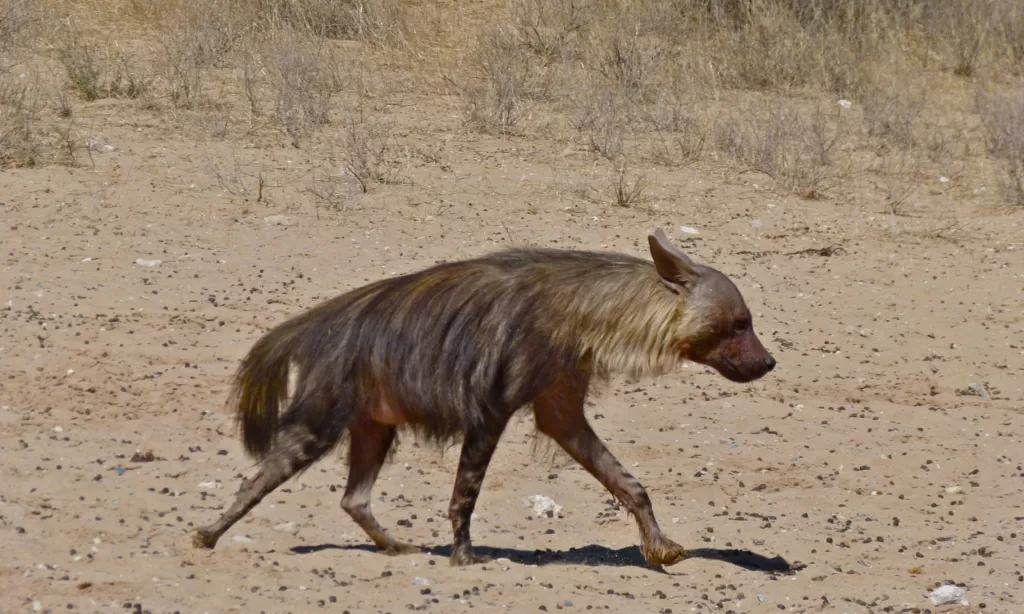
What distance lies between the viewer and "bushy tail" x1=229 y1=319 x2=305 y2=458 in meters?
5.87

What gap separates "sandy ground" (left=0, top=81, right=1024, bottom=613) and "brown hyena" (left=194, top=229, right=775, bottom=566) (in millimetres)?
425

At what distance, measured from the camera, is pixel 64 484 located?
244 inches

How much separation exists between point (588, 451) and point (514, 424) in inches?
80.6

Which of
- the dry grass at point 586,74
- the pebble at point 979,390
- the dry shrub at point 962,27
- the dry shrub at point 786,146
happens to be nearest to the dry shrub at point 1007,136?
the dry grass at point 586,74

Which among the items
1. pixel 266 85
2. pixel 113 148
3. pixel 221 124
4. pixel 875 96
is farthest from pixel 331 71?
pixel 875 96

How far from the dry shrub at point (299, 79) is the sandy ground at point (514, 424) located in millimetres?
376

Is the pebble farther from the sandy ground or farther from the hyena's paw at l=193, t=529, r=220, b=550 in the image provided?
the hyena's paw at l=193, t=529, r=220, b=550

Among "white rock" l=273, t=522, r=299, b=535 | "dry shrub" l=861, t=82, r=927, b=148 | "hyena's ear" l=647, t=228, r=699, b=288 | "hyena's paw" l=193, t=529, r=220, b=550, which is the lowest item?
"white rock" l=273, t=522, r=299, b=535

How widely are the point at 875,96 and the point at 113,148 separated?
7.52 metres

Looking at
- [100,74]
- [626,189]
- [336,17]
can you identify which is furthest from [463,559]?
[336,17]

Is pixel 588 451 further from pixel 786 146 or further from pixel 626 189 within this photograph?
pixel 786 146

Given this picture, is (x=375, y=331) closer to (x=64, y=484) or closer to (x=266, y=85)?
(x=64, y=484)

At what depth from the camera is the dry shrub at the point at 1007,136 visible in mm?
12156

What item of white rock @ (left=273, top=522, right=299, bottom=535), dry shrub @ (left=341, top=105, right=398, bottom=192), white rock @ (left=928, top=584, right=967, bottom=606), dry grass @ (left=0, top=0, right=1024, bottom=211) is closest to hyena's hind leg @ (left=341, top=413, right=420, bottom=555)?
white rock @ (left=273, top=522, right=299, bottom=535)
